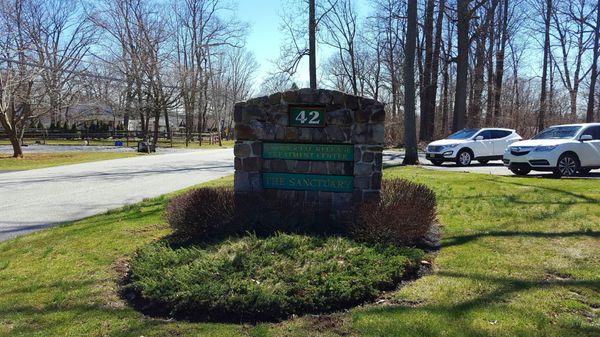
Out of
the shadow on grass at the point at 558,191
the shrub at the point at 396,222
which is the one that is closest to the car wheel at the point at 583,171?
the shadow on grass at the point at 558,191

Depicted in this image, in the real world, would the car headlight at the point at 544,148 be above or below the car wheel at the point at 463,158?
above

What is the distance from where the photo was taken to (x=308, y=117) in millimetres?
6906

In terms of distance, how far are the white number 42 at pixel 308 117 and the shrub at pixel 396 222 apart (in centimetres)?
145

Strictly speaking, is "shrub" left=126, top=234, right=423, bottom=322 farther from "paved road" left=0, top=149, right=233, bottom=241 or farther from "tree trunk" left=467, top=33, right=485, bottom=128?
"tree trunk" left=467, top=33, right=485, bottom=128

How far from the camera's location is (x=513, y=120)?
38938 millimetres

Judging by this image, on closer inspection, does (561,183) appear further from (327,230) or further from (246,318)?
(246,318)

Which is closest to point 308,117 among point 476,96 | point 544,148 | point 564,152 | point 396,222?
point 396,222

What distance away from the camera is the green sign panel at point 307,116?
270 inches

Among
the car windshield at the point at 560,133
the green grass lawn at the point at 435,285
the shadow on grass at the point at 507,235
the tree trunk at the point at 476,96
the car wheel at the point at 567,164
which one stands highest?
the tree trunk at the point at 476,96

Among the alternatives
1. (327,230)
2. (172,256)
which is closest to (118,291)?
(172,256)

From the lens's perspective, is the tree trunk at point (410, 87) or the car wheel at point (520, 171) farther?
the tree trunk at point (410, 87)

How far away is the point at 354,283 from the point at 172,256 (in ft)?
6.59

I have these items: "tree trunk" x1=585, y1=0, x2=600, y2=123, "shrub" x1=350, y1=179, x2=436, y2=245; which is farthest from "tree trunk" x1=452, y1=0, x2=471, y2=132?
"tree trunk" x1=585, y1=0, x2=600, y2=123

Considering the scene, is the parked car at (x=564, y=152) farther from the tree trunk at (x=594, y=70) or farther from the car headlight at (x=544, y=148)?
the tree trunk at (x=594, y=70)
